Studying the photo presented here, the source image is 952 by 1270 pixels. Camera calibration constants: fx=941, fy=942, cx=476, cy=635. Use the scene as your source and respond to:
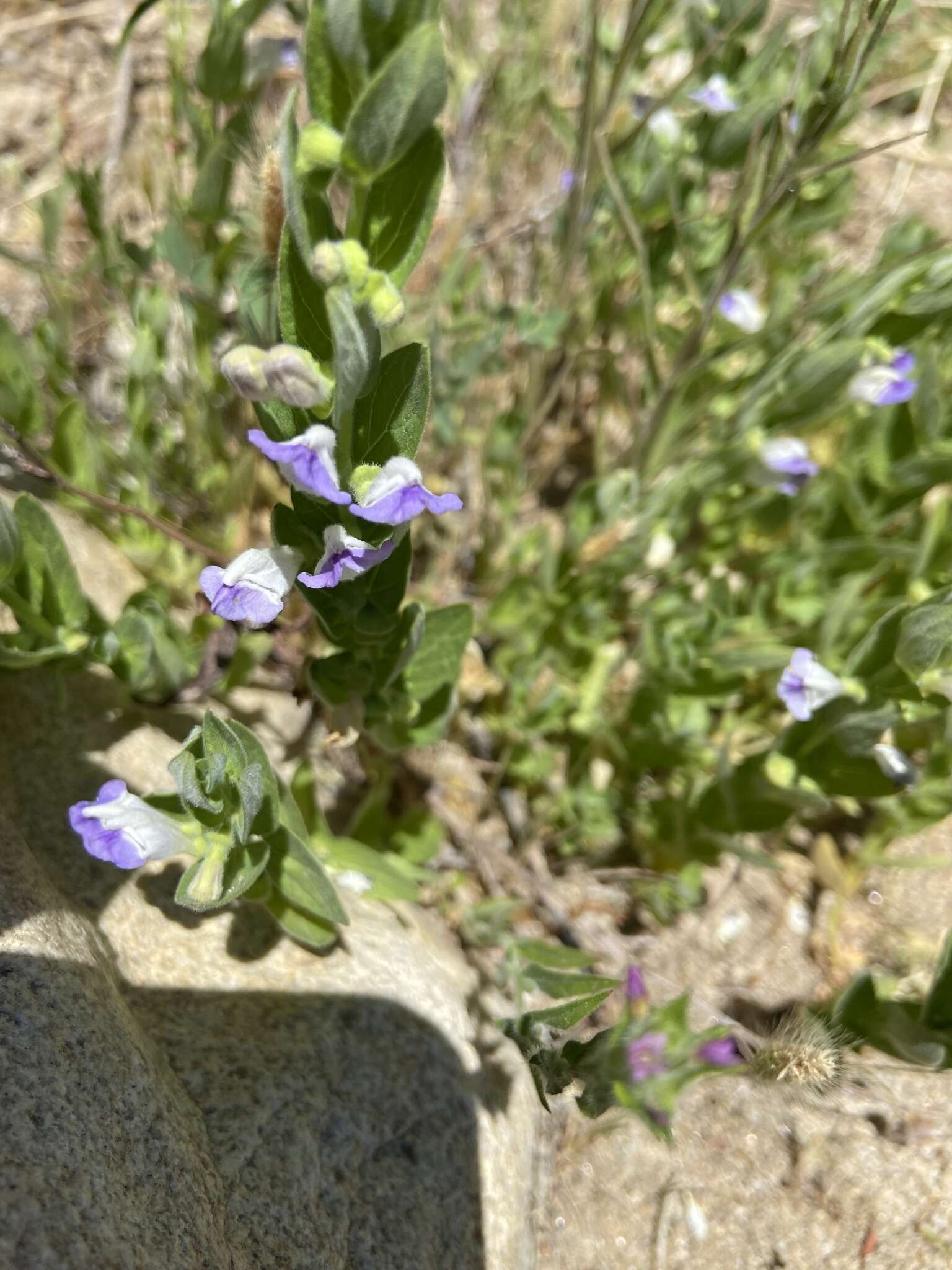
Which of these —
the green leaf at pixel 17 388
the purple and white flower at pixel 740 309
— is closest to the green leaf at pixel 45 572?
the green leaf at pixel 17 388

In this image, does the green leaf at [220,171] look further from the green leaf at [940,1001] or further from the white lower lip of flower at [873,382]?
the green leaf at [940,1001]

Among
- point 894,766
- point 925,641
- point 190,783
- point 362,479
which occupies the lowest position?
point 894,766

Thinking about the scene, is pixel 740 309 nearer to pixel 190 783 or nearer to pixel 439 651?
pixel 439 651

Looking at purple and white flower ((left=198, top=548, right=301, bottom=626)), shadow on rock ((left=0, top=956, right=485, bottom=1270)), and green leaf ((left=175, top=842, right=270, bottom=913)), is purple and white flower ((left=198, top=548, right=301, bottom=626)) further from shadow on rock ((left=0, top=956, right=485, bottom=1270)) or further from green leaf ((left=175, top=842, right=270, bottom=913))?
shadow on rock ((left=0, top=956, right=485, bottom=1270))

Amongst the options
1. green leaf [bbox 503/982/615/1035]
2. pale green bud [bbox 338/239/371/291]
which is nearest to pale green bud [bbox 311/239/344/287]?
pale green bud [bbox 338/239/371/291]

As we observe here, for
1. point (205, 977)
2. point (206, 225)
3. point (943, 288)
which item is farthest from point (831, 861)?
point (206, 225)

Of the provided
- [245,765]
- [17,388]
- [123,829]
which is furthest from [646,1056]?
[17,388]

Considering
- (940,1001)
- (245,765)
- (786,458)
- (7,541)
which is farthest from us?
(786,458)
